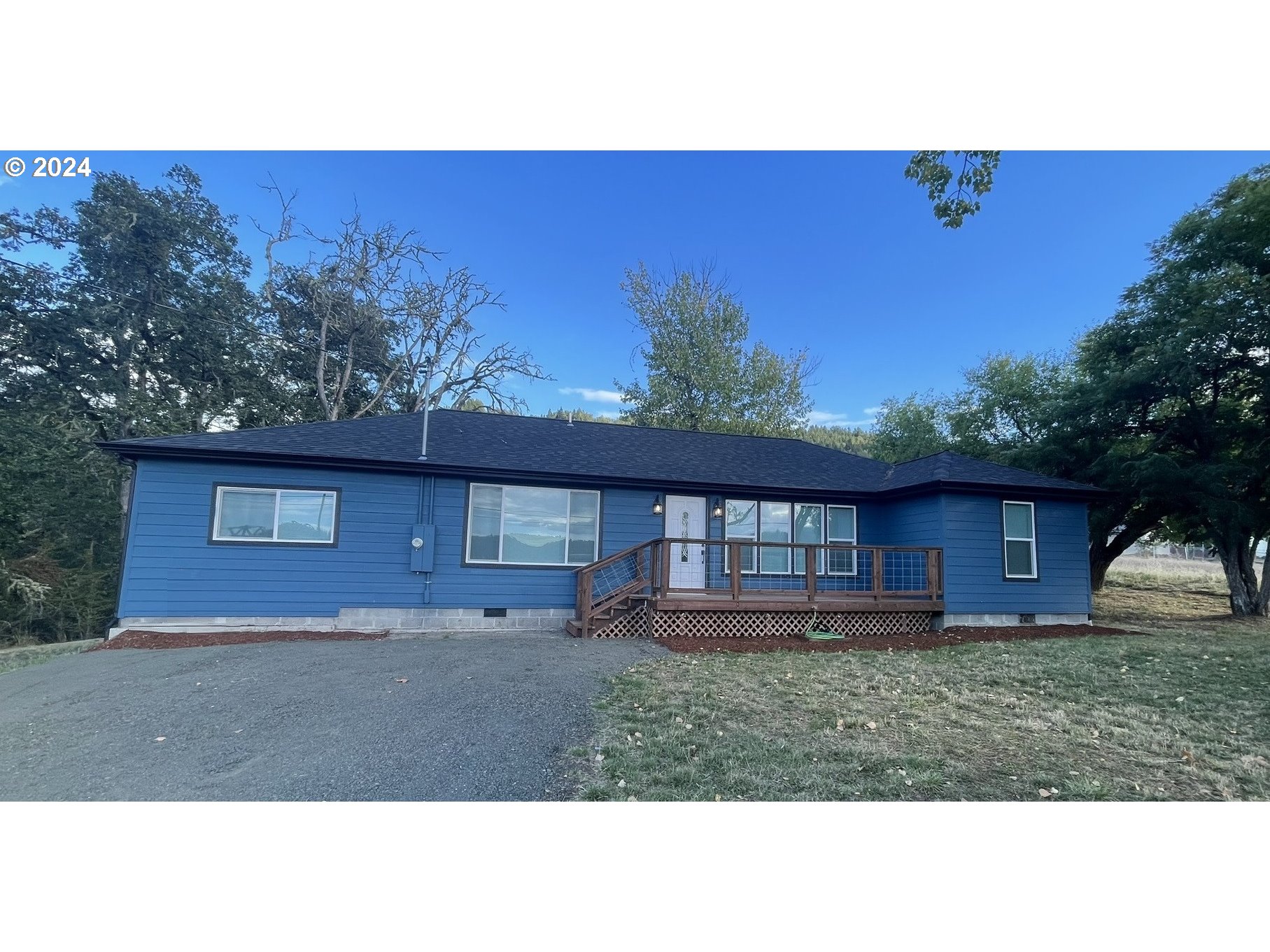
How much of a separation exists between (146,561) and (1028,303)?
20614 millimetres

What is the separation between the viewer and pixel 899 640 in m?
8.89

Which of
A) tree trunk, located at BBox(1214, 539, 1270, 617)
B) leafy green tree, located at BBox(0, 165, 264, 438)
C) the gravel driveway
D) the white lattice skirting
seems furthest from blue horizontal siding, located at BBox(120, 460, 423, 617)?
tree trunk, located at BBox(1214, 539, 1270, 617)

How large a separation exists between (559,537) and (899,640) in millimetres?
5660

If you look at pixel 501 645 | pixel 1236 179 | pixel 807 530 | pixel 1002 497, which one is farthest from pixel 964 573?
pixel 1236 179

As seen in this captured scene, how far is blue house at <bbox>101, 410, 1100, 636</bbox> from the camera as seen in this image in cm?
838

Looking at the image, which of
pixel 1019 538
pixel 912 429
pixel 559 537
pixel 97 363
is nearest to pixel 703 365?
pixel 912 429

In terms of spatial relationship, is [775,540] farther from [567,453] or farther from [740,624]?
[567,453]

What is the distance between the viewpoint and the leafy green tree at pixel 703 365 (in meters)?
23.5

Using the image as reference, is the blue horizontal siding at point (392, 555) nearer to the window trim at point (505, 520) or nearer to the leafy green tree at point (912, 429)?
the window trim at point (505, 520)

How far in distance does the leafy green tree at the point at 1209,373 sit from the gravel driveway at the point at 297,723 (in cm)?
1255

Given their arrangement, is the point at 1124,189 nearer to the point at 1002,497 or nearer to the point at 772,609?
the point at 1002,497

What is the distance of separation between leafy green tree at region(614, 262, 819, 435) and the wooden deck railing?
1280cm

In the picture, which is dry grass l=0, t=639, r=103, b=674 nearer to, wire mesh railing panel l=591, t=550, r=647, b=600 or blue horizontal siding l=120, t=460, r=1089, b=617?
blue horizontal siding l=120, t=460, r=1089, b=617
